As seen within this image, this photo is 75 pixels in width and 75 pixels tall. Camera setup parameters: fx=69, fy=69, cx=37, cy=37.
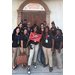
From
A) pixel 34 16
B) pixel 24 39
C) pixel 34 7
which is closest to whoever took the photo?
pixel 24 39

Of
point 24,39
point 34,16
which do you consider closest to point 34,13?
point 34,16

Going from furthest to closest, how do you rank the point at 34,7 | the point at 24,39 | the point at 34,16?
the point at 34,16 < the point at 34,7 < the point at 24,39

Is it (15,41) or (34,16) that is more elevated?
(34,16)

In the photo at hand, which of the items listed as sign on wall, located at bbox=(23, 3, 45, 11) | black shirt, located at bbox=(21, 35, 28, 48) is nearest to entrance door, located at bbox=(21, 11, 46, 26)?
sign on wall, located at bbox=(23, 3, 45, 11)

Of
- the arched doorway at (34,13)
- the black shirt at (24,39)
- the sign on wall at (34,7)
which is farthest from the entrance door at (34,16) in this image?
the black shirt at (24,39)

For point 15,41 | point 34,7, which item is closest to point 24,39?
point 15,41

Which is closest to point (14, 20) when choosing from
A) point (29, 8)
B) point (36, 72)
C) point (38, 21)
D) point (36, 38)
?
point (29, 8)

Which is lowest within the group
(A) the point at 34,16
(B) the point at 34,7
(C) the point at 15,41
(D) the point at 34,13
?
(C) the point at 15,41

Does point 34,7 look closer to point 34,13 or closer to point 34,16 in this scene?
point 34,13

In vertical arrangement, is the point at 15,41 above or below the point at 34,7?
below

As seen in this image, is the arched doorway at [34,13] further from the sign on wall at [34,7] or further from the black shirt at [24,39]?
the black shirt at [24,39]

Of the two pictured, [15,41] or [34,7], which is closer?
[15,41]

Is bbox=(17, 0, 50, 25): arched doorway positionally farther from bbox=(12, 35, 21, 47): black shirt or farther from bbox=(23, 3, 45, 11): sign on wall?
bbox=(12, 35, 21, 47): black shirt

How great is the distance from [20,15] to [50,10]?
2480 millimetres
